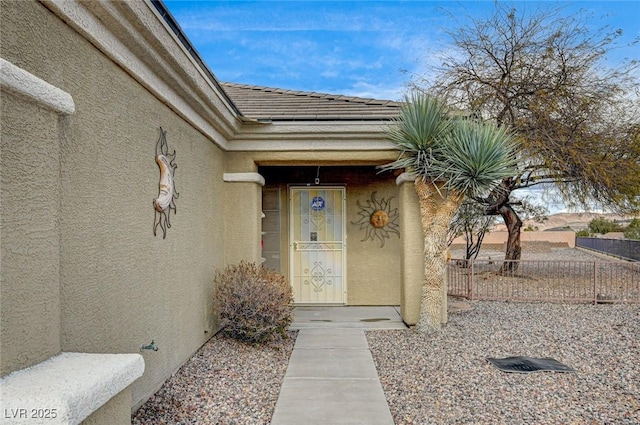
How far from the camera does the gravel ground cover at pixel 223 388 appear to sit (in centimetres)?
418

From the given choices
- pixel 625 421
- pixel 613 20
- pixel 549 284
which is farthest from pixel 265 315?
pixel 613 20

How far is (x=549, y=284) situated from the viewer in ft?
43.6

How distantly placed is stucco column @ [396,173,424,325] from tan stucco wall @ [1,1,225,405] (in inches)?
138

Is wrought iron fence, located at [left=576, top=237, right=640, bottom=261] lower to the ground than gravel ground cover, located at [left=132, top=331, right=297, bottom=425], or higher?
higher

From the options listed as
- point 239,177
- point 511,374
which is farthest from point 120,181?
point 511,374

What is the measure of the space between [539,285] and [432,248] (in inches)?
298

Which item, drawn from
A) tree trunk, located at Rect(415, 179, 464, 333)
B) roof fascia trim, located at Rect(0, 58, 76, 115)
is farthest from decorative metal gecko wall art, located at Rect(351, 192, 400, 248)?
roof fascia trim, located at Rect(0, 58, 76, 115)

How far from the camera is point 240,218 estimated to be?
7.70 m

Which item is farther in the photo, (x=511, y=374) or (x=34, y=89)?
(x=511, y=374)

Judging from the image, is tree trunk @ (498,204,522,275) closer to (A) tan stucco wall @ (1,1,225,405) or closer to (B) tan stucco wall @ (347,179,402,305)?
(B) tan stucco wall @ (347,179,402,305)

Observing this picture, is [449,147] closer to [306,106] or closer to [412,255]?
[412,255]

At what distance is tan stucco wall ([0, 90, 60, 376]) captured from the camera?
2320 millimetres

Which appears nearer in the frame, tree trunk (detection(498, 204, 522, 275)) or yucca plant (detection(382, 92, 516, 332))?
yucca plant (detection(382, 92, 516, 332))

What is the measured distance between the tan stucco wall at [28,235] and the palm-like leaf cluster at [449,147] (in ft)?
16.9
